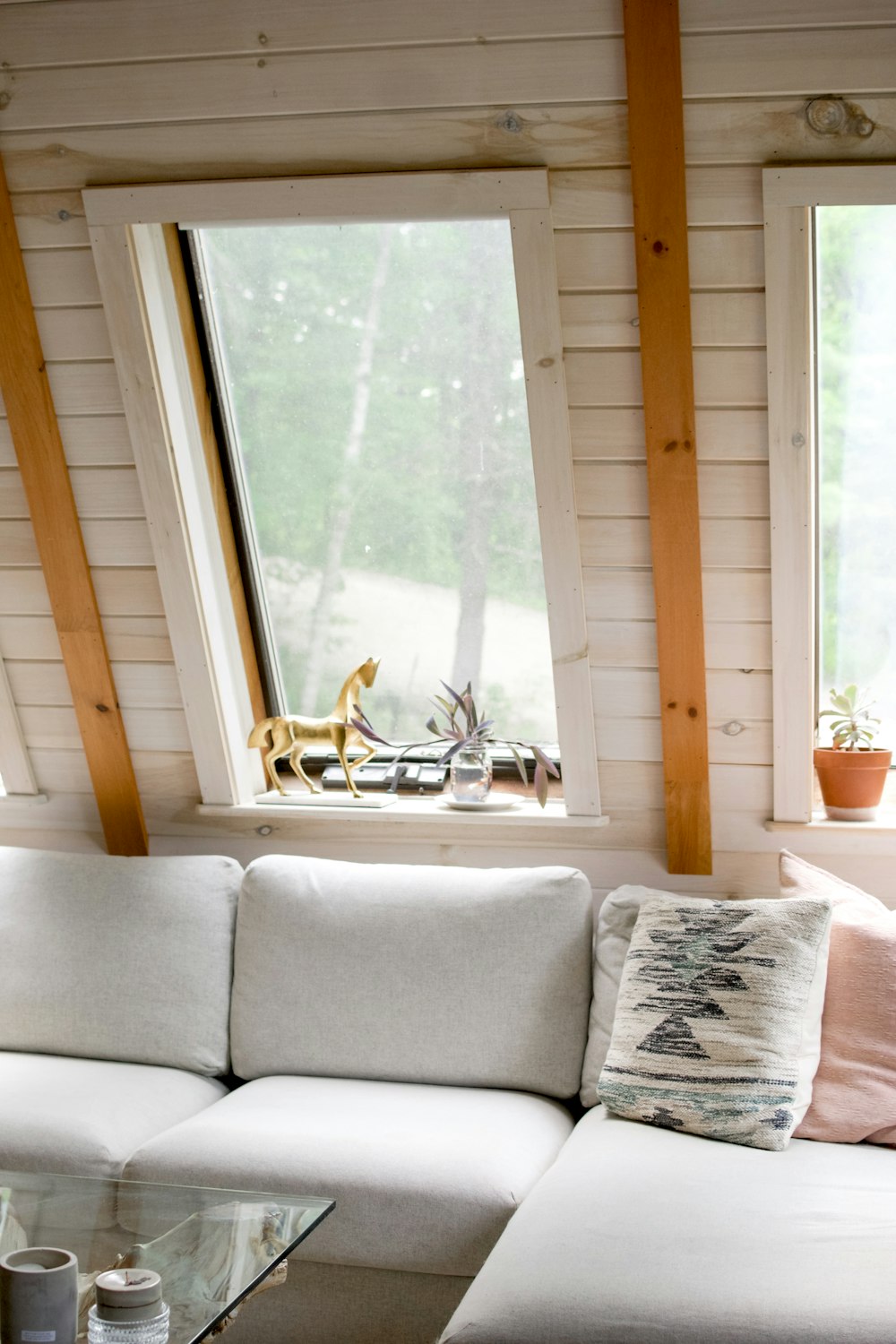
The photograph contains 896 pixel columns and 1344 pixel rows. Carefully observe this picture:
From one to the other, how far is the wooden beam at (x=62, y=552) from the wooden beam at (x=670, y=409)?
1196 millimetres

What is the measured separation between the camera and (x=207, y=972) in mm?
2691

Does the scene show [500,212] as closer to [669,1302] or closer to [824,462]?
[824,462]

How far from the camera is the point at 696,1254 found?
173 centimetres

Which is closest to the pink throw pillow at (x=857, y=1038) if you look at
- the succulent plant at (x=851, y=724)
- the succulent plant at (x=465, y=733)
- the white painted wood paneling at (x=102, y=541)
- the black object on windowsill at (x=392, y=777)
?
the succulent plant at (x=851, y=724)

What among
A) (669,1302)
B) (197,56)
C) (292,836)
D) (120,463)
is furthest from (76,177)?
(669,1302)

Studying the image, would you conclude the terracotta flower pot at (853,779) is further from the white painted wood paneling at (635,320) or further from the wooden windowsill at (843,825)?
the white painted wood paneling at (635,320)

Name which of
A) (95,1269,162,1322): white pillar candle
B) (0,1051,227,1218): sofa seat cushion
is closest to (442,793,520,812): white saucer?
(0,1051,227,1218): sofa seat cushion

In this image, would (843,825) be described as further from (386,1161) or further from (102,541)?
(102,541)

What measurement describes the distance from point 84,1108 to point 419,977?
67 cm

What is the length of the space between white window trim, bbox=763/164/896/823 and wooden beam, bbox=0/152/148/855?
1407 mm

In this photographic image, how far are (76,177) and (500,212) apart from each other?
81 centimetres

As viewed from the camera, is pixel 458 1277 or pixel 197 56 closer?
pixel 458 1277

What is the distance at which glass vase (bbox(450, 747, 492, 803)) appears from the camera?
2.82m

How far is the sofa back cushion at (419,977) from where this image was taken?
2451 mm
